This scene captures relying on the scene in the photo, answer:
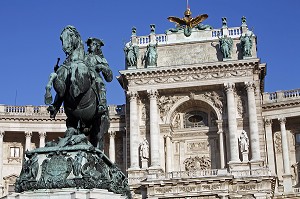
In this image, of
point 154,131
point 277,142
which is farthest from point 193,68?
point 277,142

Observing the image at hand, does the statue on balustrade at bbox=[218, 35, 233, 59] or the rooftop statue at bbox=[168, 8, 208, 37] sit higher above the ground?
the rooftop statue at bbox=[168, 8, 208, 37]

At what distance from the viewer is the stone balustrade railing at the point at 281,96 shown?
52.8 meters

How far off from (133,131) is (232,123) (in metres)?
8.66

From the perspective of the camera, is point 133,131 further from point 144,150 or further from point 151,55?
point 151,55

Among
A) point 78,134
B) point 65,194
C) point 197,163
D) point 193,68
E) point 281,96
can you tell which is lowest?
point 65,194

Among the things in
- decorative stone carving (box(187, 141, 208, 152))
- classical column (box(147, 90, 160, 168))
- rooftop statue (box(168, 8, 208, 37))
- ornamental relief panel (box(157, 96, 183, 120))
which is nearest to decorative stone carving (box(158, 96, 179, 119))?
ornamental relief panel (box(157, 96, 183, 120))

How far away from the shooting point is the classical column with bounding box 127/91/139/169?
49.2 m

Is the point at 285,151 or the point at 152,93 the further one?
the point at 285,151

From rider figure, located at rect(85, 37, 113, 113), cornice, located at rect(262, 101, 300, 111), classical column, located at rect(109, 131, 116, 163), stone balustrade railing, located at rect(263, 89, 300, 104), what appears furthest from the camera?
classical column, located at rect(109, 131, 116, 163)

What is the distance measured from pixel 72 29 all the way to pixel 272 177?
114 ft

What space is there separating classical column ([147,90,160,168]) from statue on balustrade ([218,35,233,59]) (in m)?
6.90

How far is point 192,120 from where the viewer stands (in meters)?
52.6

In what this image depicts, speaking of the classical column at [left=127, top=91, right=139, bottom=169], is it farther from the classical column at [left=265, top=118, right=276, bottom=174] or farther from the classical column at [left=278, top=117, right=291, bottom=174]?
the classical column at [left=278, top=117, right=291, bottom=174]

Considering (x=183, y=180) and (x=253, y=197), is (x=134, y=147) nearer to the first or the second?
(x=183, y=180)
